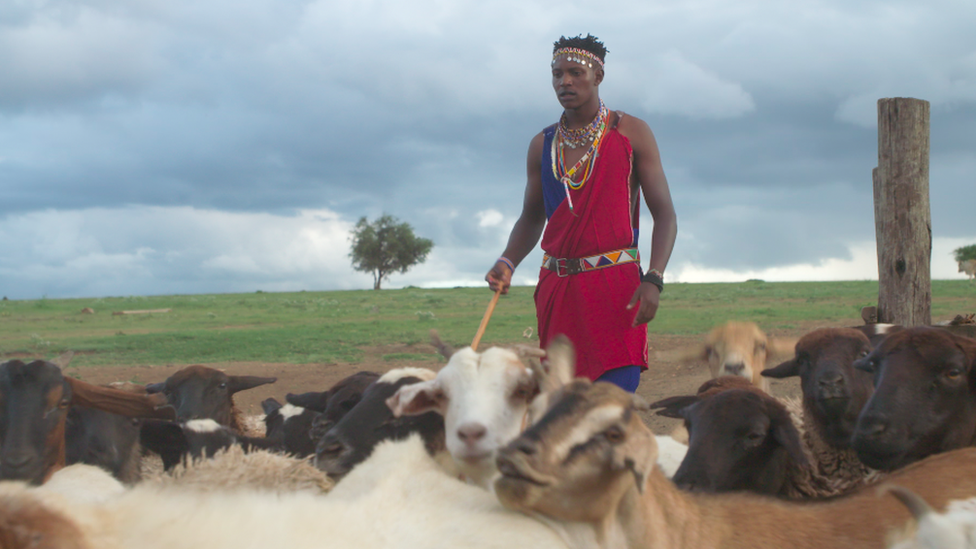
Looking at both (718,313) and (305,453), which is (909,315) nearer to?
(305,453)

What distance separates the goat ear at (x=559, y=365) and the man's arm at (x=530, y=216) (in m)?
1.73

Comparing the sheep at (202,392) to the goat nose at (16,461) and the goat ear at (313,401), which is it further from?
the goat nose at (16,461)

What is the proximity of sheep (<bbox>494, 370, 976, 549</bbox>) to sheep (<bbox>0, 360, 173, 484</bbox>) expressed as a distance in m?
3.01

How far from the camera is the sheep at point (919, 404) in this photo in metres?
3.92

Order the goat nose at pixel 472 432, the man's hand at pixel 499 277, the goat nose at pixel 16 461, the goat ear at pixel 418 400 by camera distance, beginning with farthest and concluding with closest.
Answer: the man's hand at pixel 499 277, the goat nose at pixel 16 461, the goat ear at pixel 418 400, the goat nose at pixel 472 432

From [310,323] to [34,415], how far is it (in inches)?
799

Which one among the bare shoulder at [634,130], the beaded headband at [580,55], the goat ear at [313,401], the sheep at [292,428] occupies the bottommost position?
the sheep at [292,428]

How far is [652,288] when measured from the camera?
437 cm

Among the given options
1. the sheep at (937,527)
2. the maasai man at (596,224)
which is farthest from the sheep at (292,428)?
the sheep at (937,527)

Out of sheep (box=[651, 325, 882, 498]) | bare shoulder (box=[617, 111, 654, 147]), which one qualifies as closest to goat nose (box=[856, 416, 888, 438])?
sheep (box=[651, 325, 882, 498])

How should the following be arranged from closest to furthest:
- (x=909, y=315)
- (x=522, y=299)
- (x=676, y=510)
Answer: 1. (x=676, y=510)
2. (x=909, y=315)
3. (x=522, y=299)

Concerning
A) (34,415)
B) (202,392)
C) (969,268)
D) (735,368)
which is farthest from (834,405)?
→ (969,268)

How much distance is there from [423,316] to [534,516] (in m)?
22.1

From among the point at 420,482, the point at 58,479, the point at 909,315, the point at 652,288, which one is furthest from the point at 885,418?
the point at 909,315
